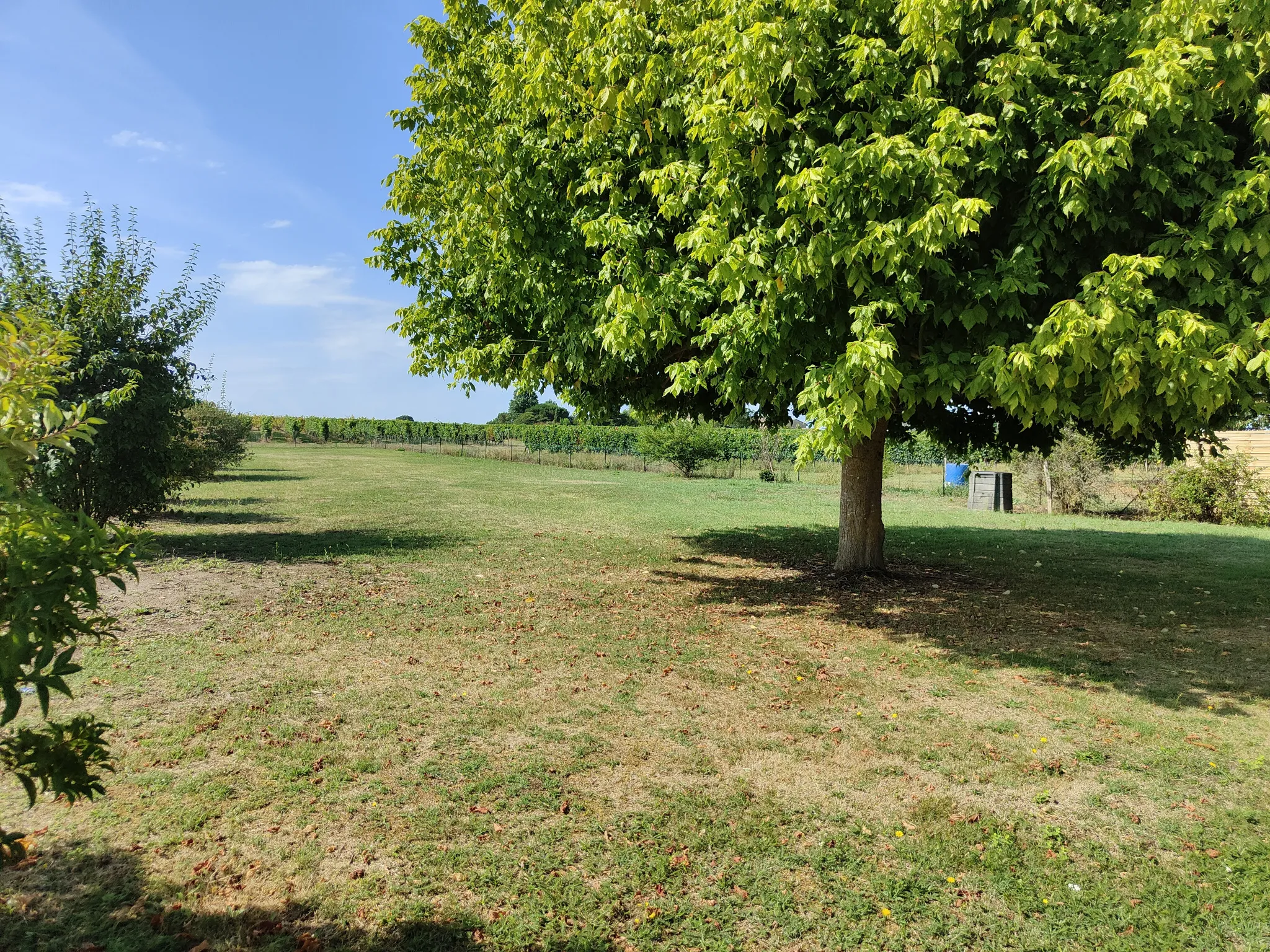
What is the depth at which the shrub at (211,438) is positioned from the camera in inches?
639

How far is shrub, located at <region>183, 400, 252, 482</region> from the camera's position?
16.2m

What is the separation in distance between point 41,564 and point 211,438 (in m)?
20.3

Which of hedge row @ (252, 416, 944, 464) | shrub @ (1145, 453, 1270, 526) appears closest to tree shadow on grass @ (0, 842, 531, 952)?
shrub @ (1145, 453, 1270, 526)

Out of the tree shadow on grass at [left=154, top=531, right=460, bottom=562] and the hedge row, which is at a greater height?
the hedge row

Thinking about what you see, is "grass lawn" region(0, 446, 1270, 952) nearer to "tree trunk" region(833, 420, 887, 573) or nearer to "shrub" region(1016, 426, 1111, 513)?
"tree trunk" region(833, 420, 887, 573)

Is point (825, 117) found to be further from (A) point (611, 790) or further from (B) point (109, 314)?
(B) point (109, 314)

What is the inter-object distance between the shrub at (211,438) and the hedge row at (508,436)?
1286cm

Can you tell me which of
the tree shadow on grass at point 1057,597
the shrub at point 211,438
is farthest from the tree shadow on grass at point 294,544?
the tree shadow on grass at point 1057,597

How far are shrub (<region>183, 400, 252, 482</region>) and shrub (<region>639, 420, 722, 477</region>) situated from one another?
18.0 meters

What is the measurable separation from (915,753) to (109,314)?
1168 centimetres

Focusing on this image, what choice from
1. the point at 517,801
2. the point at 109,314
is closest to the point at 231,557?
the point at 109,314

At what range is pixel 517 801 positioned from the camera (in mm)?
3949

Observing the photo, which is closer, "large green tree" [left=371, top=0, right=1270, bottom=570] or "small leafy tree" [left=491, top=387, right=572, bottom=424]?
"large green tree" [left=371, top=0, right=1270, bottom=570]

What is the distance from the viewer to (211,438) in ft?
64.1
